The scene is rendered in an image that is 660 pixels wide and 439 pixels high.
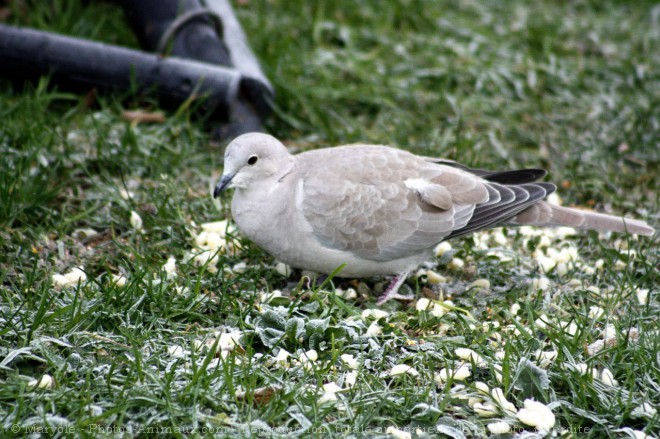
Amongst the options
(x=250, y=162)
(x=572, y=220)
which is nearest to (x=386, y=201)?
(x=250, y=162)

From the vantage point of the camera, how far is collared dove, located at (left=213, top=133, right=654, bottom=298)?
3945mm

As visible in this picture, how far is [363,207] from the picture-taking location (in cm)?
399

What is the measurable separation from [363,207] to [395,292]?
1.69 feet

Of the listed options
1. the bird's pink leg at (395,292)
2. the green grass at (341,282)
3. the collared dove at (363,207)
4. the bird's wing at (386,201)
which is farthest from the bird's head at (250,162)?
the bird's pink leg at (395,292)

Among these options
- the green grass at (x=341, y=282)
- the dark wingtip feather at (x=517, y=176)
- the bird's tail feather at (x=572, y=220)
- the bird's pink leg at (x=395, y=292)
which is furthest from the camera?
the dark wingtip feather at (x=517, y=176)

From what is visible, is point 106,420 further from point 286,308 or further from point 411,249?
point 411,249

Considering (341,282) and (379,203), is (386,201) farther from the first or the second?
(341,282)

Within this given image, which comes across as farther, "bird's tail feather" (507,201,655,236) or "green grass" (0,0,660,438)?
"bird's tail feather" (507,201,655,236)

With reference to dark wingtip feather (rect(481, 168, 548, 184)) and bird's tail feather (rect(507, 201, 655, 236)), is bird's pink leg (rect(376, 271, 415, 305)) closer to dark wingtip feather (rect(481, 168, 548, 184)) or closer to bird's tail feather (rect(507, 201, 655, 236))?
bird's tail feather (rect(507, 201, 655, 236))

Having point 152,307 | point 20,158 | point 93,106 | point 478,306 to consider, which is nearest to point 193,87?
point 93,106

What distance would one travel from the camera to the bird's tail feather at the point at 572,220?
417 cm

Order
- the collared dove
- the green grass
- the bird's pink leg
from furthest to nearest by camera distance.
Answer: the bird's pink leg < the collared dove < the green grass

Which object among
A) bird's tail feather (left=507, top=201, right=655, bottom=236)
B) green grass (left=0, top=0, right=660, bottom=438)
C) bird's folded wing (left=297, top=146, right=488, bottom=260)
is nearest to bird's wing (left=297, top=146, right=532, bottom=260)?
bird's folded wing (left=297, top=146, right=488, bottom=260)

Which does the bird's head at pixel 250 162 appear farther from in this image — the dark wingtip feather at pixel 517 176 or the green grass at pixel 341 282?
the dark wingtip feather at pixel 517 176
